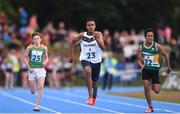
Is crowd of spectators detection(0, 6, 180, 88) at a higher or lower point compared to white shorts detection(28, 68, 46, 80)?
higher

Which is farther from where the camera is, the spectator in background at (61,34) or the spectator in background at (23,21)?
the spectator in background at (61,34)

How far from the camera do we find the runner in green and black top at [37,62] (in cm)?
1922

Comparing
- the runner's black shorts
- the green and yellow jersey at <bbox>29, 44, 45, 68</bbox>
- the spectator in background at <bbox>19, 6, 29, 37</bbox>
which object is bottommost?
the runner's black shorts

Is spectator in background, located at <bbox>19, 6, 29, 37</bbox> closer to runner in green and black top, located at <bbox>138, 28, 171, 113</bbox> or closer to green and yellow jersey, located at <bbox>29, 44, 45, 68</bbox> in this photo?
green and yellow jersey, located at <bbox>29, 44, 45, 68</bbox>

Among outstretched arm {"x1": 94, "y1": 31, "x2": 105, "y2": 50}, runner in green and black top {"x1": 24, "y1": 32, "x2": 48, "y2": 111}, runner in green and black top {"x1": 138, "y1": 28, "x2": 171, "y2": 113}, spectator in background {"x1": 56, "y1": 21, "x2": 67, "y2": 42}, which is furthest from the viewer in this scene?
spectator in background {"x1": 56, "y1": 21, "x2": 67, "y2": 42}

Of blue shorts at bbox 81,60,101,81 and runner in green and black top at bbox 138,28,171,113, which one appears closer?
runner in green and black top at bbox 138,28,171,113

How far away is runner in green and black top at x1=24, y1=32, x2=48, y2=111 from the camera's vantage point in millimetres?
19219

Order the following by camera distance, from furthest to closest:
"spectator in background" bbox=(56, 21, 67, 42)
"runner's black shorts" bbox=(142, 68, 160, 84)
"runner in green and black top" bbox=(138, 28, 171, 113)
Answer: "spectator in background" bbox=(56, 21, 67, 42) → "runner's black shorts" bbox=(142, 68, 160, 84) → "runner in green and black top" bbox=(138, 28, 171, 113)

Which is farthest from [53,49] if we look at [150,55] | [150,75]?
[150,55]

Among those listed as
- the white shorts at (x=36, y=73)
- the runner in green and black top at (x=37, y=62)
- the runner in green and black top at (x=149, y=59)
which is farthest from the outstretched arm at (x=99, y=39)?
the white shorts at (x=36, y=73)

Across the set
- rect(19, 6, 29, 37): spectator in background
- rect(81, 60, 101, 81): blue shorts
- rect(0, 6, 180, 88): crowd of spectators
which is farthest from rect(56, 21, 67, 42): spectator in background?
rect(81, 60, 101, 81): blue shorts

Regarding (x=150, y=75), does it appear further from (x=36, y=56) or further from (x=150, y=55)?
(x=36, y=56)

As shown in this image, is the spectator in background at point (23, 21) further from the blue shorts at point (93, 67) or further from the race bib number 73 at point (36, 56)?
the blue shorts at point (93, 67)

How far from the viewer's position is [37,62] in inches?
761
